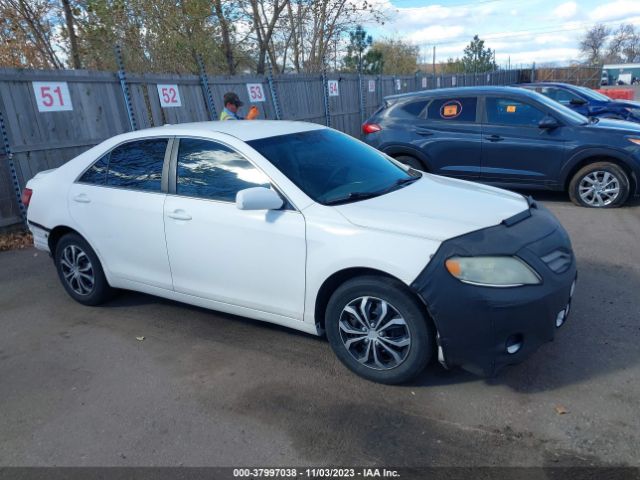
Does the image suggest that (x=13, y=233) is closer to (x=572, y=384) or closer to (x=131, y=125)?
(x=131, y=125)

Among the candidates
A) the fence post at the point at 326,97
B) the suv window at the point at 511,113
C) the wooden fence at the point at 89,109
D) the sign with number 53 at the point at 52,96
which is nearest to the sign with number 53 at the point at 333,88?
the fence post at the point at 326,97

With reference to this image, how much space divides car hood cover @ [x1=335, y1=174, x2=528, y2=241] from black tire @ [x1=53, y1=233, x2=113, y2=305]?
2.55 meters

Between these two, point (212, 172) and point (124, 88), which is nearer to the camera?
point (212, 172)

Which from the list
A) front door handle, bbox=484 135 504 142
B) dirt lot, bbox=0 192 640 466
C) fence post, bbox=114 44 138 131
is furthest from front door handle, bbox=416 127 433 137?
fence post, bbox=114 44 138 131

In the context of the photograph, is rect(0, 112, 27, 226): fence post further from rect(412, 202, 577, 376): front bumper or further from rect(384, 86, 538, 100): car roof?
rect(412, 202, 577, 376): front bumper

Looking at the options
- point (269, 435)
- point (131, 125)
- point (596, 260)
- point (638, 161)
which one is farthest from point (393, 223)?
point (131, 125)

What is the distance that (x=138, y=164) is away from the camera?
4395mm

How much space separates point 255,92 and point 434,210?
9219mm

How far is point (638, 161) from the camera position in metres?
7.30

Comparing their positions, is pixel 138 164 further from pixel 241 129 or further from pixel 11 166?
pixel 11 166

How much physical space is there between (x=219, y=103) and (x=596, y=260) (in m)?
8.01

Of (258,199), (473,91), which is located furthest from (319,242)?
(473,91)

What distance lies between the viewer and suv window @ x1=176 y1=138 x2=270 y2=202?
3.80 m

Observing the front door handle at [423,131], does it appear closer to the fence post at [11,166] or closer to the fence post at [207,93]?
the fence post at [207,93]
